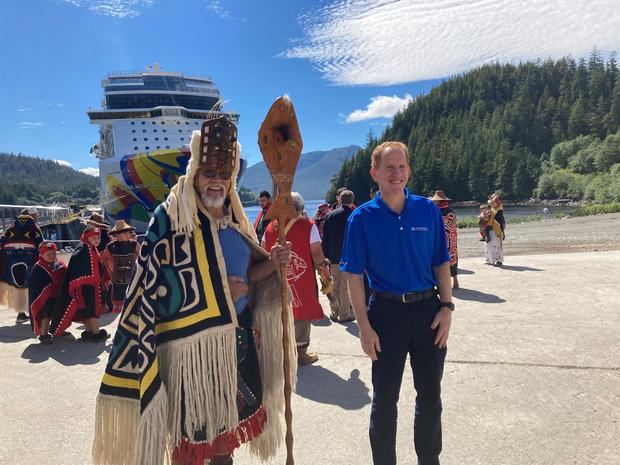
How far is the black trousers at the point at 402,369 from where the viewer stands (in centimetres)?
240

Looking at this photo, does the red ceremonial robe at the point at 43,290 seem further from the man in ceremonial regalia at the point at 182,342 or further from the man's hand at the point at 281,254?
the man's hand at the point at 281,254

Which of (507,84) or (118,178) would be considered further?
(507,84)

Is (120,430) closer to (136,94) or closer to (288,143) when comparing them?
(288,143)

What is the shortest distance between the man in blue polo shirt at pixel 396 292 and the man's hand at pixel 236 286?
0.58m

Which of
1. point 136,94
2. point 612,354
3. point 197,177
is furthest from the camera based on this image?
point 136,94

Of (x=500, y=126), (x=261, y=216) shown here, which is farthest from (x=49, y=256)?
(x=500, y=126)

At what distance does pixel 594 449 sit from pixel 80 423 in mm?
3686

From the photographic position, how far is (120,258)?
21.0 ft

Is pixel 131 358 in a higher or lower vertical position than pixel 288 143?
lower

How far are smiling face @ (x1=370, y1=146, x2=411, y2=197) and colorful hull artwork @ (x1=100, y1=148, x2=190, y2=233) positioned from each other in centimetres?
2299

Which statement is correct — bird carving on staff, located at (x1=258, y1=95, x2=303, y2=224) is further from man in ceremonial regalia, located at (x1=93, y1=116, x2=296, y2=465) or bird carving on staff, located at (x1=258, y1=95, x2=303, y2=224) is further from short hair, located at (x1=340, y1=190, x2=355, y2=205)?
short hair, located at (x1=340, y1=190, x2=355, y2=205)

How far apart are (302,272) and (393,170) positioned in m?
2.52

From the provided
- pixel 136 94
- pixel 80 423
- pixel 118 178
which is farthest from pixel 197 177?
pixel 136 94

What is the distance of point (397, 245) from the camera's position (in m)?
2.39
